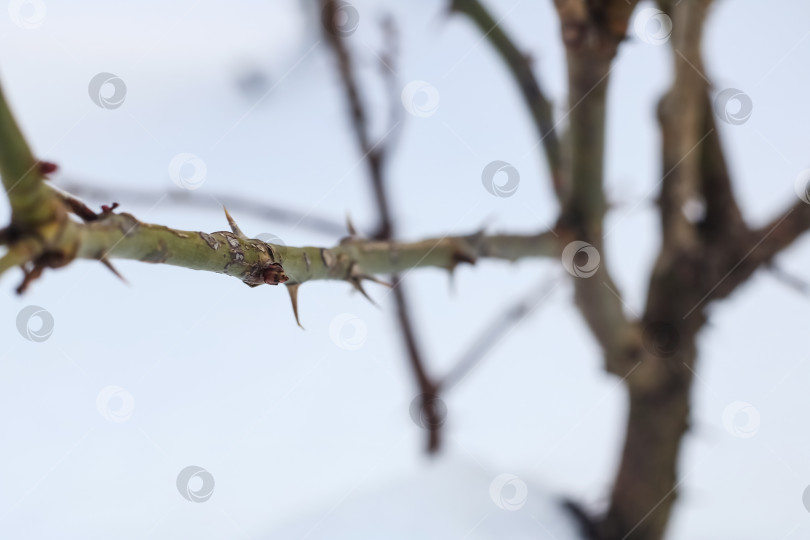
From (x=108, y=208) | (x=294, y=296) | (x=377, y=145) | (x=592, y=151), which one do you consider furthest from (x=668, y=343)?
(x=108, y=208)

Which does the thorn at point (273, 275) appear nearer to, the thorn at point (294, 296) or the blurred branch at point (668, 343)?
the thorn at point (294, 296)

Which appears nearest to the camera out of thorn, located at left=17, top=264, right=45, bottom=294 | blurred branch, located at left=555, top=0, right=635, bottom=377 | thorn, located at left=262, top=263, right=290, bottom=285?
thorn, located at left=17, top=264, right=45, bottom=294

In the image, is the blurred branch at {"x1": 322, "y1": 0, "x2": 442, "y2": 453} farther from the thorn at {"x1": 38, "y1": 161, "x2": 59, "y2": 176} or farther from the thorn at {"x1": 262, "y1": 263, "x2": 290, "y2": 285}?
the thorn at {"x1": 38, "y1": 161, "x2": 59, "y2": 176}

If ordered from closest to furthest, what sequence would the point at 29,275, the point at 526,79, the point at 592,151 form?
the point at 29,275 < the point at 592,151 < the point at 526,79

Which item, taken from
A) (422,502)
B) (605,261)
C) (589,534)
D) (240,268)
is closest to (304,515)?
(422,502)

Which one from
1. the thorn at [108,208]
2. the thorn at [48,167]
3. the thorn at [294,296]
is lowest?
the thorn at [294,296]

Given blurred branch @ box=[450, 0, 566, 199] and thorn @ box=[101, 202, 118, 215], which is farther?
blurred branch @ box=[450, 0, 566, 199]

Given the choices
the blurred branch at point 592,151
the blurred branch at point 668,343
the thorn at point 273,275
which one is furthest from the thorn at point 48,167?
the blurred branch at point 668,343

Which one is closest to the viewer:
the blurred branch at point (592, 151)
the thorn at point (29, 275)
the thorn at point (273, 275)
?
the thorn at point (29, 275)

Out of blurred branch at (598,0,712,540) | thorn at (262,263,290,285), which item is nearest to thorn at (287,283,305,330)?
thorn at (262,263,290,285)

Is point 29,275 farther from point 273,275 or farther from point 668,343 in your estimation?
point 668,343
